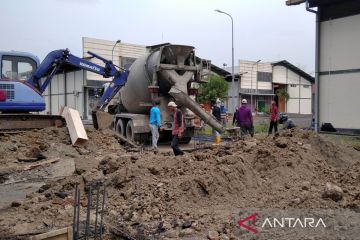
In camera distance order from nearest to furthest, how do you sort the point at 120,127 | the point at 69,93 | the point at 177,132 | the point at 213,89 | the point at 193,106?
the point at 177,132, the point at 193,106, the point at 120,127, the point at 213,89, the point at 69,93

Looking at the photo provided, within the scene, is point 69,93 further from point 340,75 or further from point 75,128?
point 340,75

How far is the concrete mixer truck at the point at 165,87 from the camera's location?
15.3 m

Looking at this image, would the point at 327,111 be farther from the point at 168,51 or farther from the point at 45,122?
the point at 45,122

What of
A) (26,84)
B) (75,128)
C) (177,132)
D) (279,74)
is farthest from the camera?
(279,74)

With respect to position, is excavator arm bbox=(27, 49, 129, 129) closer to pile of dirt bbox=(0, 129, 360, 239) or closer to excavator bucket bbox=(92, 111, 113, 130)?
excavator bucket bbox=(92, 111, 113, 130)

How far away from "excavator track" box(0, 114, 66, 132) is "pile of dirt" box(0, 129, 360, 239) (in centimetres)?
546

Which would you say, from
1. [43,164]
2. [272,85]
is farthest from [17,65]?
[272,85]

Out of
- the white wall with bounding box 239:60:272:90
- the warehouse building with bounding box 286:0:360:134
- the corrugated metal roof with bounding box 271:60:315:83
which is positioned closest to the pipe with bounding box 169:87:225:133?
the warehouse building with bounding box 286:0:360:134

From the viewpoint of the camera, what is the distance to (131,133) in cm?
1650

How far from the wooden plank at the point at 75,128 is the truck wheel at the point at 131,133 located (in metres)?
2.51

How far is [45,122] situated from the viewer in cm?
1458

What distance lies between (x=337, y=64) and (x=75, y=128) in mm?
10401

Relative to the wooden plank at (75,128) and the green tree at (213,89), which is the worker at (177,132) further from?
the green tree at (213,89)

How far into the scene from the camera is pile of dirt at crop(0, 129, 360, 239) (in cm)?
586
